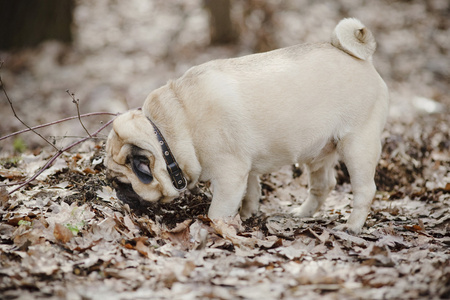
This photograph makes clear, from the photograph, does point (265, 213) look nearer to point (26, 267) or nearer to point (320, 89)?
point (320, 89)

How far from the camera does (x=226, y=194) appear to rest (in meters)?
4.33

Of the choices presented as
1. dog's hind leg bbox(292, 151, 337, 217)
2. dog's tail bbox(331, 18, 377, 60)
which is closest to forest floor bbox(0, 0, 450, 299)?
dog's hind leg bbox(292, 151, 337, 217)

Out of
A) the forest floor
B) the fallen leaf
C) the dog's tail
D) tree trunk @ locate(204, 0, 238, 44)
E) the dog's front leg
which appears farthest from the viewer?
tree trunk @ locate(204, 0, 238, 44)

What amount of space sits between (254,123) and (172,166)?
889mm

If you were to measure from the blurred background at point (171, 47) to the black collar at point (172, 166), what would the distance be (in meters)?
4.77

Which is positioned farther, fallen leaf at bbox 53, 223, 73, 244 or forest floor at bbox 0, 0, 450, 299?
fallen leaf at bbox 53, 223, 73, 244

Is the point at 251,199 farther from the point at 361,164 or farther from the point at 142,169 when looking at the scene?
the point at 142,169

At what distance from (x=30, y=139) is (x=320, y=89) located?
236 inches

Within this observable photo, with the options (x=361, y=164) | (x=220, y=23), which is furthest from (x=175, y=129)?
(x=220, y=23)

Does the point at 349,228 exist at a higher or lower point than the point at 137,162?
lower

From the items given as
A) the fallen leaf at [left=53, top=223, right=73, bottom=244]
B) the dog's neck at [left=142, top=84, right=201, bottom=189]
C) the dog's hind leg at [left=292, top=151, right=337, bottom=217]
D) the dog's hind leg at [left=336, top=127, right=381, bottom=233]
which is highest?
the dog's neck at [left=142, top=84, right=201, bottom=189]

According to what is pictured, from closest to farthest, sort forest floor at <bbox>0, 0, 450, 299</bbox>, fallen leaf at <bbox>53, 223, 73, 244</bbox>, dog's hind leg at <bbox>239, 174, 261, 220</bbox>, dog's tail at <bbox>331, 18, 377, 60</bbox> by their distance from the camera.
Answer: forest floor at <bbox>0, 0, 450, 299</bbox>
fallen leaf at <bbox>53, 223, 73, 244</bbox>
dog's tail at <bbox>331, 18, 377, 60</bbox>
dog's hind leg at <bbox>239, 174, 261, 220</bbox>

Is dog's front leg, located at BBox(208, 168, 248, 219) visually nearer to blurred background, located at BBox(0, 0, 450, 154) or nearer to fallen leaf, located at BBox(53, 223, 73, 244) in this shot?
fallen leaf, located at BBox(53, 223, 73, 244)

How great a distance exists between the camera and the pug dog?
4.25 m
